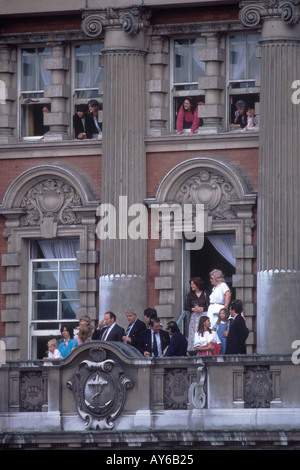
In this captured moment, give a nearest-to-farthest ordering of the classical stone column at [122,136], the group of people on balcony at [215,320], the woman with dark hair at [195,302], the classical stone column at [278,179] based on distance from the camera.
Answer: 1. the group of people on balcony at [215,320]
2. the woman with dark hair at [195,302]
3. the classical stone column at [278,179]
4. the classical stone column at [122,136]

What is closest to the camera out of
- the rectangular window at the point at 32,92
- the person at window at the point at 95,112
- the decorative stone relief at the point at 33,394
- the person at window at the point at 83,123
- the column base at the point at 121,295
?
the decorative stone relief at the point at 33,394

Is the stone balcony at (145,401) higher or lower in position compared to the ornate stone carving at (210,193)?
lower

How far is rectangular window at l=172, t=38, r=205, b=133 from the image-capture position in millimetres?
44219

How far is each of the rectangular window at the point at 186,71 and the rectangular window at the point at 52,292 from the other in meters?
3.88

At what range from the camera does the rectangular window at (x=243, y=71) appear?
43656 millimetres

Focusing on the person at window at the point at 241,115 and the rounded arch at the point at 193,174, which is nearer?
the rounded arch at the point at 193,174

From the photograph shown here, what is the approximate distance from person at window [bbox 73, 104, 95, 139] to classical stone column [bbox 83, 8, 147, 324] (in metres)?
1.21

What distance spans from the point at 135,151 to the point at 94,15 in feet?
10.1

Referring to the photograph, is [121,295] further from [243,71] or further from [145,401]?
[145,401]

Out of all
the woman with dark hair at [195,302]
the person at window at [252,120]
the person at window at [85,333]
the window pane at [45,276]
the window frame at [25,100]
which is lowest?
the person at window at [85,333]

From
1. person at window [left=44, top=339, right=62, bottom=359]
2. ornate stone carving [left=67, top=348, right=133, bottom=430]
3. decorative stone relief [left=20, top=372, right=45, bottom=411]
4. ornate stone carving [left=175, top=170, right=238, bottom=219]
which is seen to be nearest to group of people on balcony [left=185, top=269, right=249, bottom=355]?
ornate stone carving [left=67, top=348, right=133, bottom=430]

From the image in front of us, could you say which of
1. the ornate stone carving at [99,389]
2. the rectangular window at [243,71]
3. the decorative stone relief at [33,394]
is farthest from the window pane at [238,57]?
the decorative stone relief at [33,394]

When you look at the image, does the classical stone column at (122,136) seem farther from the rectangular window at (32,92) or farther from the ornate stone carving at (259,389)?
the ornate stone carving at (259,389)
